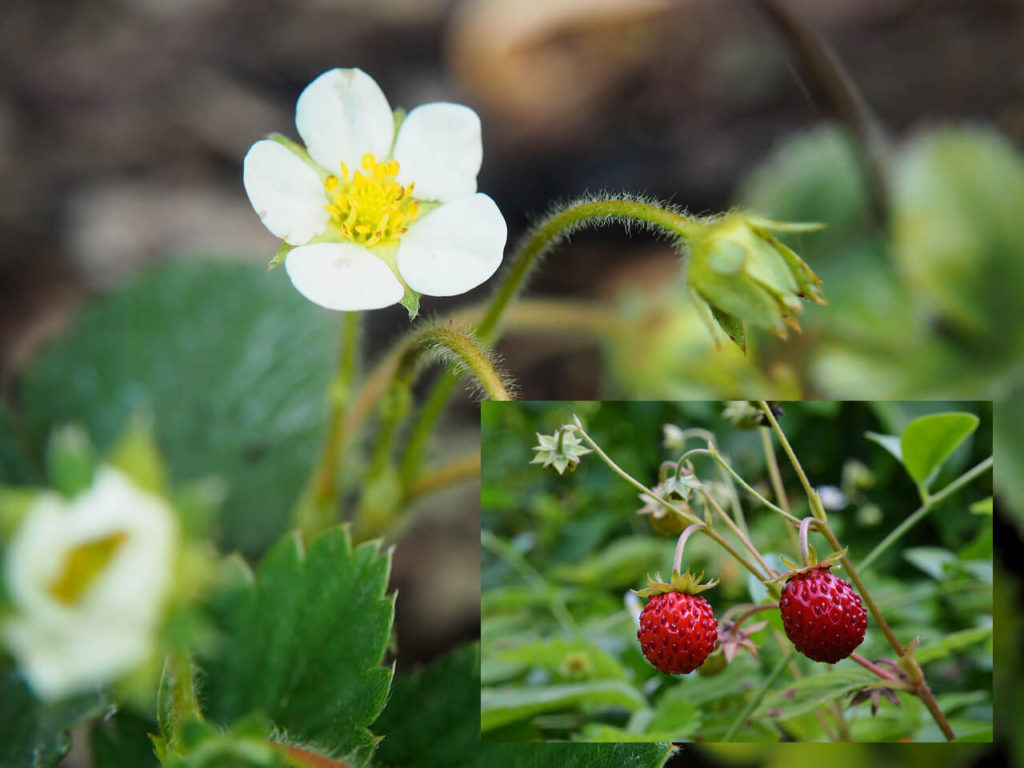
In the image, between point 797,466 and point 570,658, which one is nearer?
point 797,466

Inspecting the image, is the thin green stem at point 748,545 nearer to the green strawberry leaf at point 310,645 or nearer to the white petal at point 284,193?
the green strawberry leaf at point 310,645

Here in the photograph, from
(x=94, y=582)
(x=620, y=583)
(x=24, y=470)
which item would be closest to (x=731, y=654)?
(x=620, y=583)

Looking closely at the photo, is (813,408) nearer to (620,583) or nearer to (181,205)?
(620,583)

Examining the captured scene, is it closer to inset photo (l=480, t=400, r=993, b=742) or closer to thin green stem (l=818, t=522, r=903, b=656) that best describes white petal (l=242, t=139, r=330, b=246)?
inset photo (l=480, t=400, r=993, b=742)

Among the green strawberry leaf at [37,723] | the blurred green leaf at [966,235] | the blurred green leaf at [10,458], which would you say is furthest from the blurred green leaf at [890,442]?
the blurred green leaf at [10,458]

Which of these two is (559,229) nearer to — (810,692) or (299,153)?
(299,153)

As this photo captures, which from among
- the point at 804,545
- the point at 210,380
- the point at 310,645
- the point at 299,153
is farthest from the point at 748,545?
the point at 210,380
